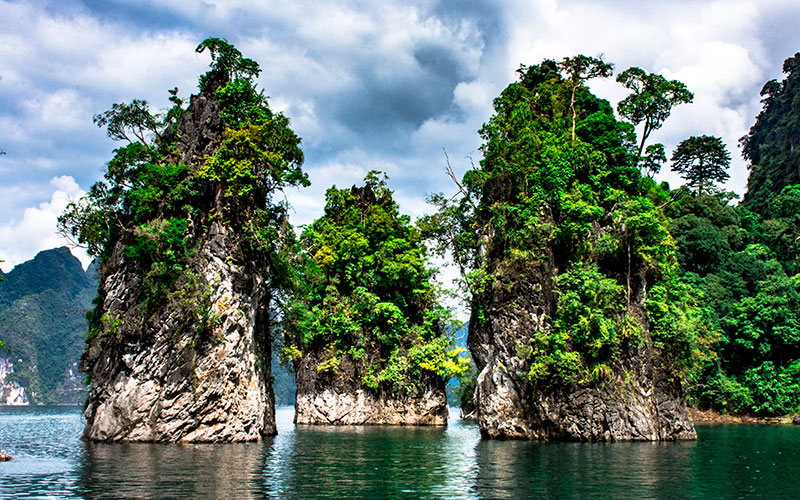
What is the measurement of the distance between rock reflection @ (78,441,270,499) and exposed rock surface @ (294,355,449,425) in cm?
2365

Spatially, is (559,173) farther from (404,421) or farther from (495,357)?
(404,421)

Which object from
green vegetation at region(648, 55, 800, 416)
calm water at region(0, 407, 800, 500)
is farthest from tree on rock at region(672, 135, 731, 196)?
calm water at region(0, 407, 800, 500)

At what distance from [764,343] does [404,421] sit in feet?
102

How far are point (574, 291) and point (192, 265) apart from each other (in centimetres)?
1961

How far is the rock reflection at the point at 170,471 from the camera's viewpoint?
13.5 m

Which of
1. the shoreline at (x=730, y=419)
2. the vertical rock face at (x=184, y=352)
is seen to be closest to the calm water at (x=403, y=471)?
the vertical rock face at (x=184, y=352)

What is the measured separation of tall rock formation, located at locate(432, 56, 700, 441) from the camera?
28797 mm

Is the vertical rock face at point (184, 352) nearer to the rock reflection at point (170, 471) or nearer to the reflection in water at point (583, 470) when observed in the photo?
the rock reflection at point (170, 471)

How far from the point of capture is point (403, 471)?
60.1 feet

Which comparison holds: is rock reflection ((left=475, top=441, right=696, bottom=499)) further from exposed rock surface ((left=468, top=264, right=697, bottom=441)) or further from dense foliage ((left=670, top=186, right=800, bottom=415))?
dense foliage ((left=670, top=186, right=800, bottom=415))

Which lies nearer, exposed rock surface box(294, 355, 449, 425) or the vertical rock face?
the vertical rock face

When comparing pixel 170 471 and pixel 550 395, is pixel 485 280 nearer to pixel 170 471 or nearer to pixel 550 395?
pixel 550 395

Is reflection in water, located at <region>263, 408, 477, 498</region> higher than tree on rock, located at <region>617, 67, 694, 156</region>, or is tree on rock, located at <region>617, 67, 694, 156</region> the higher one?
tree on rock, located at <region>617, 67, 694, 156</region>

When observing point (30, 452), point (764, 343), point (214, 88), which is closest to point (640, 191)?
point (764, 343)
